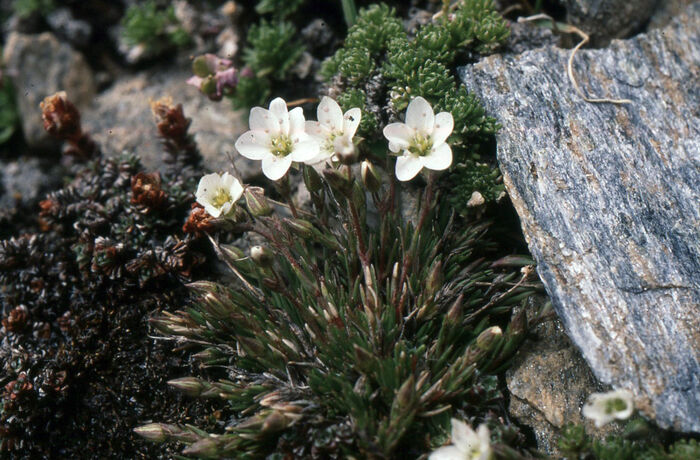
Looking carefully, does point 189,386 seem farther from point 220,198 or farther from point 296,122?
point 296,122

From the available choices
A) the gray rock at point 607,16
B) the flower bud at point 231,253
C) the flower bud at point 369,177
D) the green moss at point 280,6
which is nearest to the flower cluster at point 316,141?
the flower bud at point 369,177

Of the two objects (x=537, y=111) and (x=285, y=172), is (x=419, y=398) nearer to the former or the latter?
(x=285, y=172)

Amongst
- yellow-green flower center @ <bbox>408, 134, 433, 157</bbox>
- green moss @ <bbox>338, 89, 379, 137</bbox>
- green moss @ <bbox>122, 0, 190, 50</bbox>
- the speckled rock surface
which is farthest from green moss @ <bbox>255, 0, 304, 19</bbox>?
the speckled rock surface

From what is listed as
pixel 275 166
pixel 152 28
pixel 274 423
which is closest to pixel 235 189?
pixel 275 166

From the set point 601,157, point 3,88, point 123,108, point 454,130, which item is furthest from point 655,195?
point 3,88

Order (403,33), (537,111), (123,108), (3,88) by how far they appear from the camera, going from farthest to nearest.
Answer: (3,88) → (123,108) → (403,33) → (537,111)

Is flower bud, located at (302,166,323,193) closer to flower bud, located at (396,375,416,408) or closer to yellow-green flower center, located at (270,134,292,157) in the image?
yellow-green flower center, located at (270,134,292,157)
